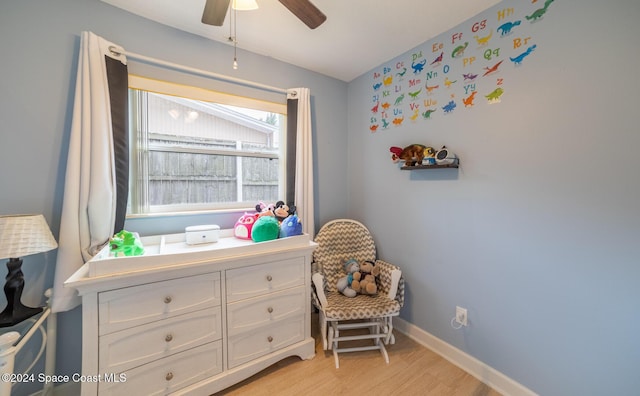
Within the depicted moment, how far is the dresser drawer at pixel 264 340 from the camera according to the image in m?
1.42

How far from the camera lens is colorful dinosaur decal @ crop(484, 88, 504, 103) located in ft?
4.62

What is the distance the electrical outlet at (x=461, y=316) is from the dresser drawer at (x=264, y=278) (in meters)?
1.12

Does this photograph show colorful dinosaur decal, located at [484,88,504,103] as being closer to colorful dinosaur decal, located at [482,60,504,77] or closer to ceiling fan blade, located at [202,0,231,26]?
colorful dinosaur decal, located at [482,60,504,77]

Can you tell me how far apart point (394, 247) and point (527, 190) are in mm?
1038

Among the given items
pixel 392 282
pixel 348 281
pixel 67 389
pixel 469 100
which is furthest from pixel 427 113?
pixel 67 389

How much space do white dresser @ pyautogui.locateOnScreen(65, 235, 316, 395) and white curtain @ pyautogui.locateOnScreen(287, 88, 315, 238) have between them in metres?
0.46

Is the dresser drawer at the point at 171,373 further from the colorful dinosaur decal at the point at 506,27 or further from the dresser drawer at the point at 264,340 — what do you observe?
the colorful dinosaur decal at the point at 506,27

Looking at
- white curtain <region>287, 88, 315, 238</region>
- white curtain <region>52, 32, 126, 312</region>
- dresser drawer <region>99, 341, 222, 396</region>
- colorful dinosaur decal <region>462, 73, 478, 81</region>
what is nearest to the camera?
dresser drawer <region>99, 341, 222, 396</region>

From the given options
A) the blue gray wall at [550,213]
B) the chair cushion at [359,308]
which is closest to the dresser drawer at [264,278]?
the chair cushion at [359,308]

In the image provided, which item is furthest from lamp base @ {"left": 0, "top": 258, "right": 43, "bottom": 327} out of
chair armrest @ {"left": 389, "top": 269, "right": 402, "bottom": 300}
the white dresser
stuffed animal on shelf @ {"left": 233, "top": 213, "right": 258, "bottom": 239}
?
chair armrest @ {"left": 389, "top": 269, "right": 402, "bottom": 300}

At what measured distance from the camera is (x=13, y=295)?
1.11 m

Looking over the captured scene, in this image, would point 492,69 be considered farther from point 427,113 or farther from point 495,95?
point 427,113

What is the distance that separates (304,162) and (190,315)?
1.40 m

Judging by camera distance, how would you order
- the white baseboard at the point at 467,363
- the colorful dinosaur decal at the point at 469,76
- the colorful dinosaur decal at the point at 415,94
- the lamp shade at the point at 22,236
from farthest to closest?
1. the colorful dinosaur decal at the point at 415,94
2. the colorful dinosaur decal at the point at 469,76
3. the white baseboard at the point at 467,363
4. the lamp shade at the point at 22,236
